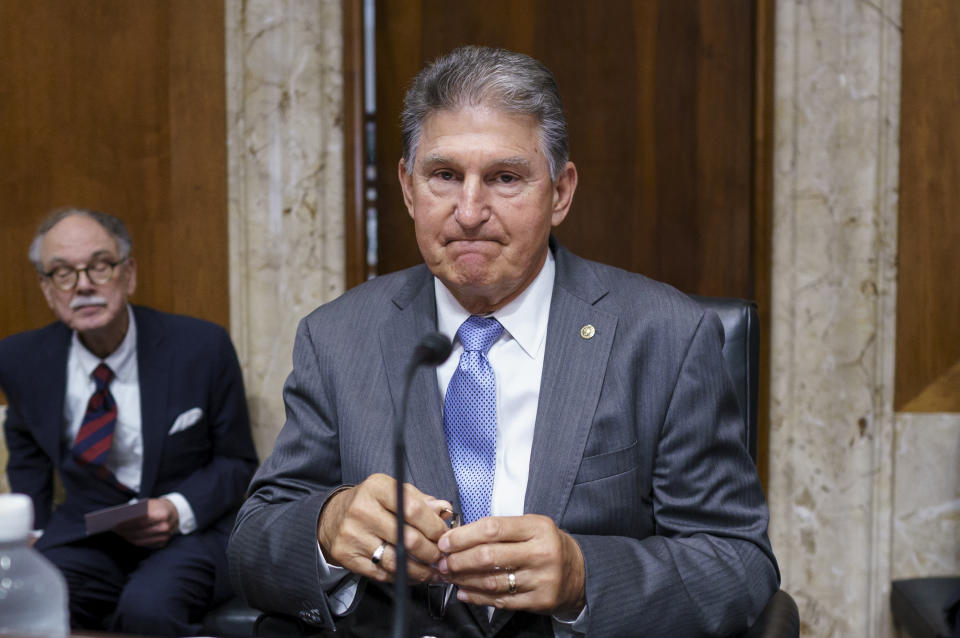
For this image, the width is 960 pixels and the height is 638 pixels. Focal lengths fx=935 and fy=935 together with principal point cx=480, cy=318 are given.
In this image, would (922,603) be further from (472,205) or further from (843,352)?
(472,205)

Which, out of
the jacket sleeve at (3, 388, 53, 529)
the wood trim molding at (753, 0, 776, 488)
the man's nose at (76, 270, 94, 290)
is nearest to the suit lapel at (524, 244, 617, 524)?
the wood trim molding at (753, 0, 776, 488)

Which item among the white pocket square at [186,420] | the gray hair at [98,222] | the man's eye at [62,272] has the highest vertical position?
the gray hair at [98,222]

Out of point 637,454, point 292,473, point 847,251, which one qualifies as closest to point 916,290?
point 847,251

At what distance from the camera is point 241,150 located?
9.88ft

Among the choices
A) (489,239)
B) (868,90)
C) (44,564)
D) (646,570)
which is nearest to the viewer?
(44,564)

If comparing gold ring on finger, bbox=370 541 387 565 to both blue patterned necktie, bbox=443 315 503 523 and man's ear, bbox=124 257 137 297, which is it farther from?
man's ear, bbox=124 257 137 297

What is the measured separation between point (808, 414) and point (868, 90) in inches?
38.1

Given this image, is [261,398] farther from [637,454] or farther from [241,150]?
[637,454]

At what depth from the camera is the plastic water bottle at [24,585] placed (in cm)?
103

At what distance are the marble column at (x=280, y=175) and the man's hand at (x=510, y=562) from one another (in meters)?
1.79

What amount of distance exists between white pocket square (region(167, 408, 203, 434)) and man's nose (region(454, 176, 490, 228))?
144 centimetres

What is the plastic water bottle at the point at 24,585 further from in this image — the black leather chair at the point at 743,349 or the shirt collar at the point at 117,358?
the shirt collar at the point at 117,358

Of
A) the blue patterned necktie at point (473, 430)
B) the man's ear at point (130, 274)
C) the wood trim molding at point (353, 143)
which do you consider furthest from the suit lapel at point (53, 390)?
the blue patterned necktie at point (473, 430)

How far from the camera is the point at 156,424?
266 centimetres
